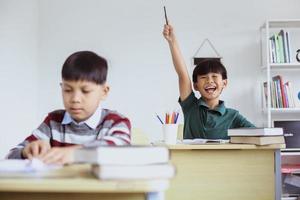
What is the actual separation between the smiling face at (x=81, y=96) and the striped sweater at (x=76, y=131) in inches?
2.0

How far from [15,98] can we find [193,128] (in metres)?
1.26

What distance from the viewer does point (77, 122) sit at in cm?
123

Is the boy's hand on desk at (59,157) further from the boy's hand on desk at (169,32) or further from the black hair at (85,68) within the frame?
the boy's hand on desk at (169,32)

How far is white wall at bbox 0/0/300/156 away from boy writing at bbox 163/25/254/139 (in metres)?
1.28

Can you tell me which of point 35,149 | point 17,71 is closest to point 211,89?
point 35,149

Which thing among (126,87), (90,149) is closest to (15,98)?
(126,87)

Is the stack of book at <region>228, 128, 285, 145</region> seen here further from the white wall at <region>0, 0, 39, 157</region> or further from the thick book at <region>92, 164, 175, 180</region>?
the white wall at <region>0, 0, 39, 157</region>

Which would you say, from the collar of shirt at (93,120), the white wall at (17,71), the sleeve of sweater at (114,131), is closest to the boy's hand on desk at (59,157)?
the sleeve of sweater at (114,131)

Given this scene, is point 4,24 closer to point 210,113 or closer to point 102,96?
point 210,113

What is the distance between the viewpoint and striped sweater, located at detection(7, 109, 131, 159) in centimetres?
116

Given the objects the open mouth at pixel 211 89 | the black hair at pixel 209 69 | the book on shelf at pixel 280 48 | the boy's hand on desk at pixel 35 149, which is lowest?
the boy's hand on desk at pixel 35 149

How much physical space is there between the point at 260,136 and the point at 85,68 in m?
0.84

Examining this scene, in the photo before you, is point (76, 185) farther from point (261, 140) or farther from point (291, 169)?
point (291, 169)

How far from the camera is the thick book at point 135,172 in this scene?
0.72 metres
